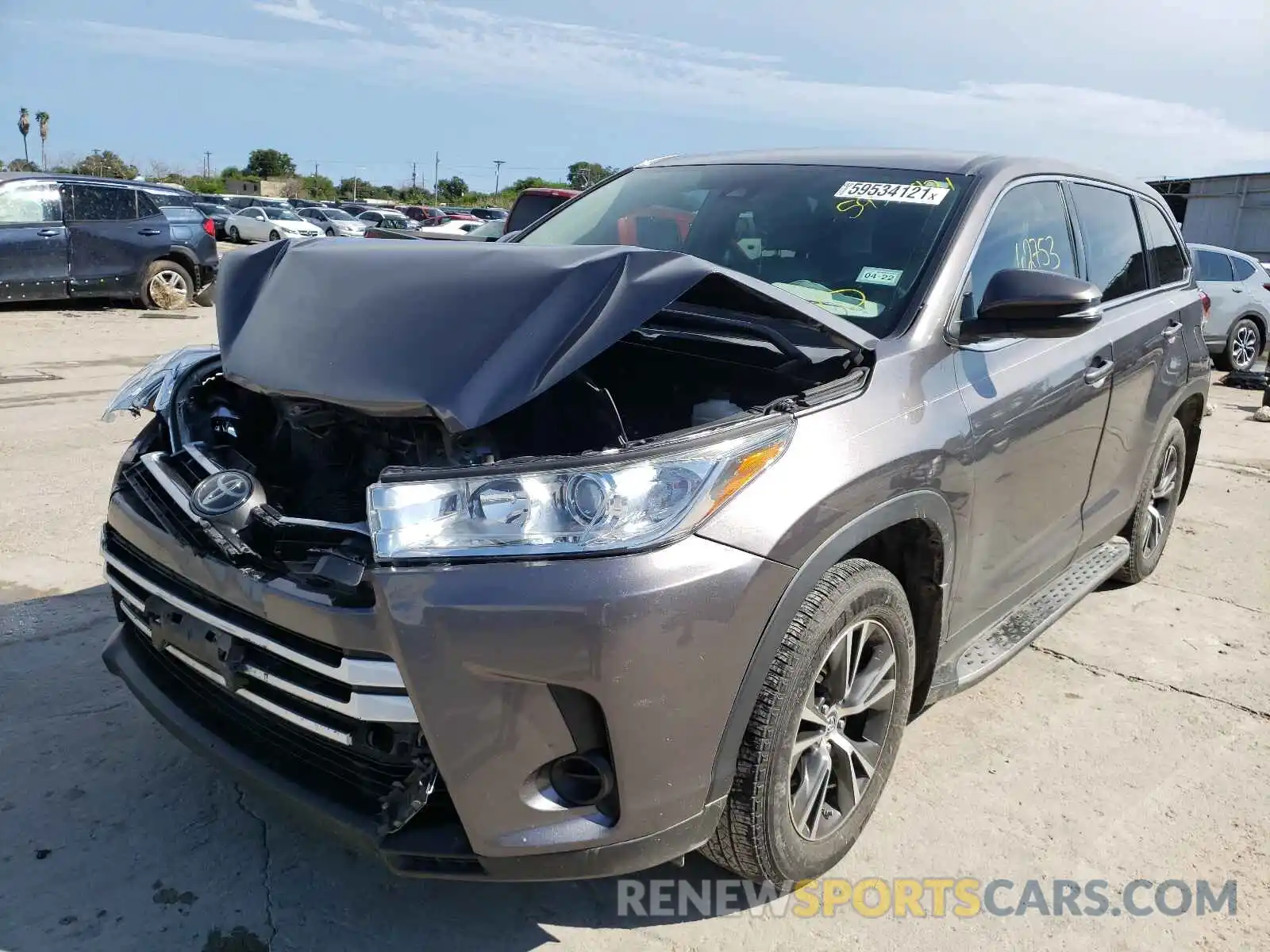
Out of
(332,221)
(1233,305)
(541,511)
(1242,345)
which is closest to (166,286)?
(541,511)

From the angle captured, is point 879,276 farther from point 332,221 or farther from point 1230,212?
point 332,221

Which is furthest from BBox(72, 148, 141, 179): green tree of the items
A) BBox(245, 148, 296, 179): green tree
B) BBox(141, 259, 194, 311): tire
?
BBox(141, 259, 194, 311): tire

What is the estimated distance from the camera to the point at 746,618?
2.07 m

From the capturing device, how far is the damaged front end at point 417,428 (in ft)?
6.51

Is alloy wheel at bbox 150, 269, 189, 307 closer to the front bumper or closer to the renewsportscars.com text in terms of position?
the front bumper

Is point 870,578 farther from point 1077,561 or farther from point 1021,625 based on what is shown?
point 1077,561

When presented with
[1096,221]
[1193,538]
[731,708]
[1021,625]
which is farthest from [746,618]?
[1193,538]

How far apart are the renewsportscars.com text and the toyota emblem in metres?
1.34

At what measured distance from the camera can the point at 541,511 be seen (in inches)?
77.8

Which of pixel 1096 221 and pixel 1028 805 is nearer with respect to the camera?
pixel 1028 805

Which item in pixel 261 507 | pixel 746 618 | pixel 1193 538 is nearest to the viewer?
pixel 746 618

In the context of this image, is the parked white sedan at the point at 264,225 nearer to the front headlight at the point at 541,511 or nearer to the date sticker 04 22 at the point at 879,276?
the date sticker 04 22 at the point at 879,276

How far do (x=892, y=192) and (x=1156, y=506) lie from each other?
2665 mm

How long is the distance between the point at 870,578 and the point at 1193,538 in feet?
13.9
